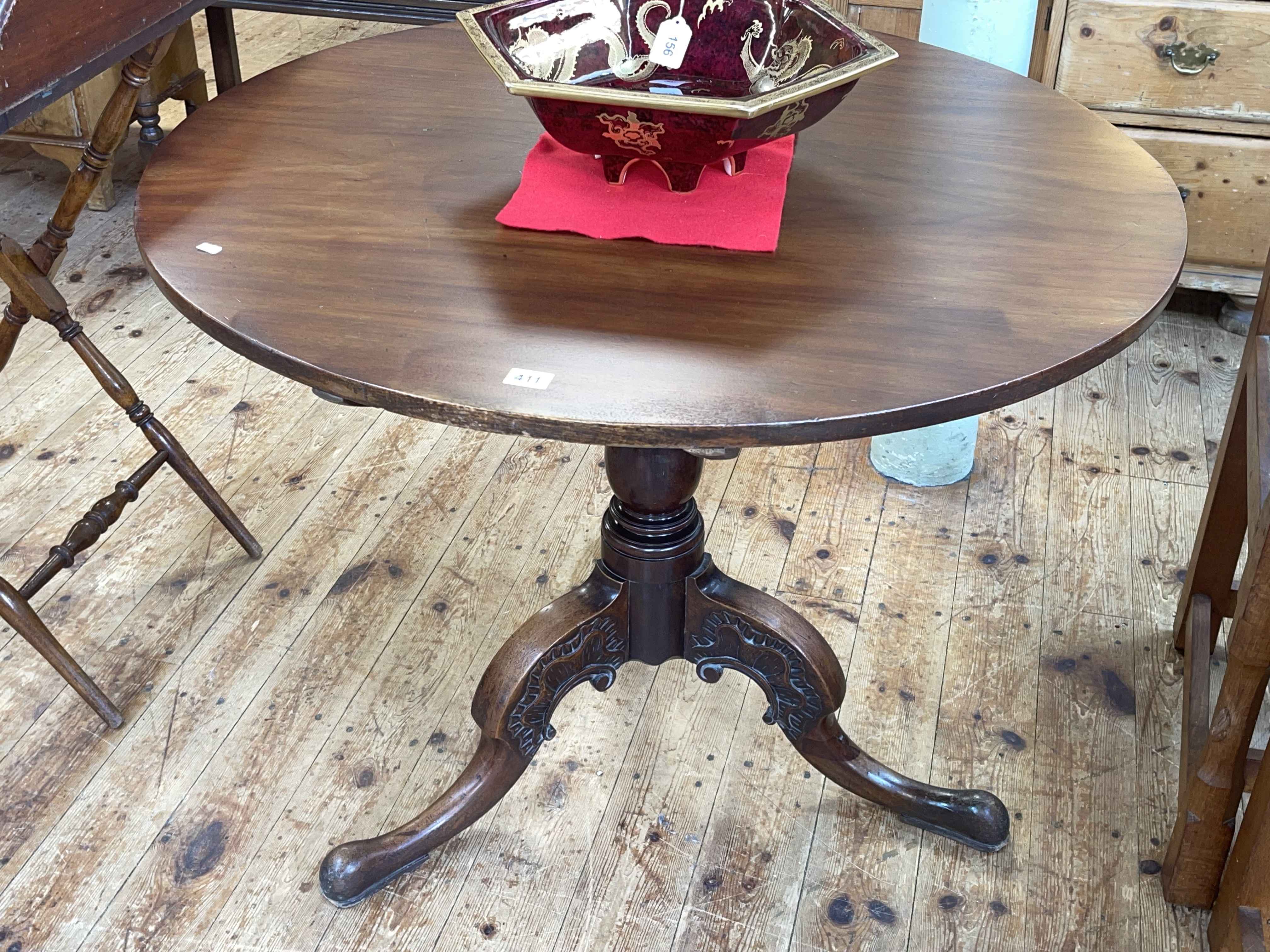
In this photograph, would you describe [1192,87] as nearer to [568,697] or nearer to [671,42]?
[671,42]

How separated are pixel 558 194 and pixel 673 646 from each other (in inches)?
22.5

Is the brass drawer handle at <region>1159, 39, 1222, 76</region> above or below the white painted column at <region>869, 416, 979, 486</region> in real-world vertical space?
above

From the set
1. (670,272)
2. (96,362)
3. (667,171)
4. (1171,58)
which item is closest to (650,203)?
(667,171)

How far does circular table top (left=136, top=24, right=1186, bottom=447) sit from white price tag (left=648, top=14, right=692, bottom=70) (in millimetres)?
166

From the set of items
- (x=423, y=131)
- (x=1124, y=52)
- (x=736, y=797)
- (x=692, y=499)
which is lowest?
(x=736, y=797)

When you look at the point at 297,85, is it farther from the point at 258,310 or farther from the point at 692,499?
the point at 692,499

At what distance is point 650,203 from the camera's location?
1183mm

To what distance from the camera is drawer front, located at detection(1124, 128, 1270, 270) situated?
2.29 m

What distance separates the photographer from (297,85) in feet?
4.79

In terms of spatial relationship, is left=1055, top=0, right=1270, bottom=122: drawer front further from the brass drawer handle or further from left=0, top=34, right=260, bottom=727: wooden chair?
left=0, top=34, right=260, bottom=727: wooden chair

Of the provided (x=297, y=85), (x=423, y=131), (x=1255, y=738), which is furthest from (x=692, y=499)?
(x=1255, y=738)

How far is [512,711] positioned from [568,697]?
349 mm

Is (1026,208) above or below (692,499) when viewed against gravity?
above

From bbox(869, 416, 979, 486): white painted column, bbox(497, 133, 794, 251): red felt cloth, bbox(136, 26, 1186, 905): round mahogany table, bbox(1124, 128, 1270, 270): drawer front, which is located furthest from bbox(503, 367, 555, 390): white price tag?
bbox(1124, 128, 1270, 270): drawer front
